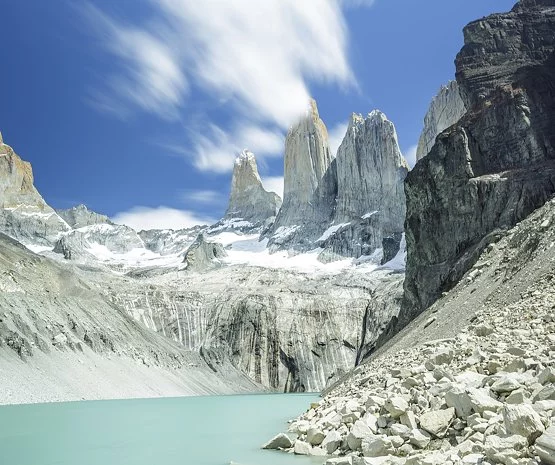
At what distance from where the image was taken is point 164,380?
2307 inches

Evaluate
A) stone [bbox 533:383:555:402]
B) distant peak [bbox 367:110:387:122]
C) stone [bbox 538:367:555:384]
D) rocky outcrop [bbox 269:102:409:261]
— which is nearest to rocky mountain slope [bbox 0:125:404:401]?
rocky outcrop [bbox 269:102:409:261]

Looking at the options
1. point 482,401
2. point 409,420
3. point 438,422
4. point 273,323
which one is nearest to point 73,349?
point 409,420

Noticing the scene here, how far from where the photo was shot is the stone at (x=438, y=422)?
34.1 ft

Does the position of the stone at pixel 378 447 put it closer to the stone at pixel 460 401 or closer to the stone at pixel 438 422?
the stone at pixel 438 422

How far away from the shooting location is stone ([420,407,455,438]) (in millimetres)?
10395

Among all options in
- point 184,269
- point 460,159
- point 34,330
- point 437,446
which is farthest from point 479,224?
point 184,269

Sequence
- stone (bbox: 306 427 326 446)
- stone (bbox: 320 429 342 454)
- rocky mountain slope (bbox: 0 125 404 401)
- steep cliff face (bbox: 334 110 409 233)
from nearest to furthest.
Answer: stone (bbox: 320 429 342 454) < stone (bbox: 306 427 326 446) < rocky mountain slope (bbox: 0 125 404 401) < steep cliff face (bbox: 334 110 409 233)

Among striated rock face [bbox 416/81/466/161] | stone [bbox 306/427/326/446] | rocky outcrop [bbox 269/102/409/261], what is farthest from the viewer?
rocky outcrop [bbox 269/102/409/261]

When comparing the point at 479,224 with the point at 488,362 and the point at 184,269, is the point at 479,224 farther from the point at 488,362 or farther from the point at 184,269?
the point at 184,269

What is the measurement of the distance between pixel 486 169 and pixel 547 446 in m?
55.1

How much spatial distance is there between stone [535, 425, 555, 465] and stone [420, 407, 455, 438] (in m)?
3.09

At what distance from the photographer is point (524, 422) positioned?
26.0ft

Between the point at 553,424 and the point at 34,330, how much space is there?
49.0 metres

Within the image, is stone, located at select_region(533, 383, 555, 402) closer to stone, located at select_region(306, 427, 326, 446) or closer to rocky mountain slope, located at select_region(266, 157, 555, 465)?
rocky mountain slope, located at select_region(266, 157, 555, 465)
